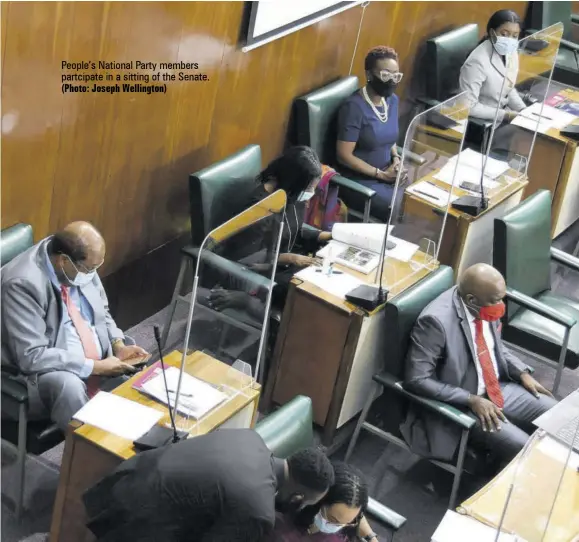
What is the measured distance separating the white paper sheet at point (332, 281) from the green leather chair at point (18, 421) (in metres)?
1.13

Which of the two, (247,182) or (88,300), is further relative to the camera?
(247,182)

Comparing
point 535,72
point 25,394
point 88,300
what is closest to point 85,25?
point 88,300

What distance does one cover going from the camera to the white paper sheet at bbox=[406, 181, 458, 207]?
471 centimetres

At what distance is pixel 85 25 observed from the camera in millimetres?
3725

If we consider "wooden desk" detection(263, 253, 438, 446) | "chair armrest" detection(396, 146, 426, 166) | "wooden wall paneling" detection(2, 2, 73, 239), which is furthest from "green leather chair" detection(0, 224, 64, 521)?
"chair armrest" detection(396, 146, 426, 166)

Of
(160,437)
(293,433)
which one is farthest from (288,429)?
(160,437)

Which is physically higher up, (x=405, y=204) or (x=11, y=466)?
(x=405, y=204)

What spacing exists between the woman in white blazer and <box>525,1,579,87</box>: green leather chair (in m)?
1.16

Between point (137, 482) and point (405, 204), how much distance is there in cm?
213

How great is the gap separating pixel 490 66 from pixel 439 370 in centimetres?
244

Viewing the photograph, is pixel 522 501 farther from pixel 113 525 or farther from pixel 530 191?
pixel 530 191

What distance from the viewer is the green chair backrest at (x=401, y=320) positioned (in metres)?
3.97

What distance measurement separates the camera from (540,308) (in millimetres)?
4504

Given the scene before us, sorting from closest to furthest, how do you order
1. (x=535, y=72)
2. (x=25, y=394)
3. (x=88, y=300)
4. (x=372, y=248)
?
(x=25, y=394), (x=88, y=300), (x=372, y=248), (x=535, y=72)
